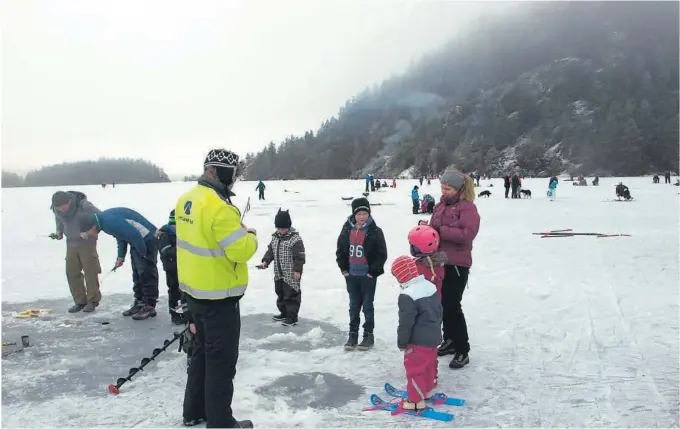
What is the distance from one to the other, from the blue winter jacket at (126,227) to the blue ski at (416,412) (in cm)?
407

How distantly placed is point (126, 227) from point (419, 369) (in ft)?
14.9

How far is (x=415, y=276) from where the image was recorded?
4559mm

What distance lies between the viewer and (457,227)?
521cm

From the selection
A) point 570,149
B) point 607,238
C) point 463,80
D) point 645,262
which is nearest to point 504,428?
point 645,262

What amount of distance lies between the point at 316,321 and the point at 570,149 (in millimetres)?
112426

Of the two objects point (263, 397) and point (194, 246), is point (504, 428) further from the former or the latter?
point (194, 246)

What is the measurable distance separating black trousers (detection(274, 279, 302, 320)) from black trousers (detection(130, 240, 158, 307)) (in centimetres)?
174

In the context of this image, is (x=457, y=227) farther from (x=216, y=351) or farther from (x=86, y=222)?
(x=86, y=222)

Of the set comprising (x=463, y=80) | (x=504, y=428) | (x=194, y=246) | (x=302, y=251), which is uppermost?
(x=463, y=80)

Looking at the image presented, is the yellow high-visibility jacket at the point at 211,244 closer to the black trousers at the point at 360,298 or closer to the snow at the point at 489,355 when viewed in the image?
the snow at the point at 489,355

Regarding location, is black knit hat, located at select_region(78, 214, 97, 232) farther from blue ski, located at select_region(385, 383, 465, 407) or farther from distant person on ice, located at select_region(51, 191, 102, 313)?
blue ski, located at select_region(385, 383, 465, 407)

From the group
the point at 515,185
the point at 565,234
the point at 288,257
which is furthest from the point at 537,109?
the point at 288,257

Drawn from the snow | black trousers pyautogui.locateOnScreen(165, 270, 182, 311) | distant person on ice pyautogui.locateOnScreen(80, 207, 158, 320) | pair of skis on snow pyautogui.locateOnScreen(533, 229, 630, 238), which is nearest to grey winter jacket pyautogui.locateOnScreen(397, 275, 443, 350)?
the snow

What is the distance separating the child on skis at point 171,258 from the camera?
22.4ft
